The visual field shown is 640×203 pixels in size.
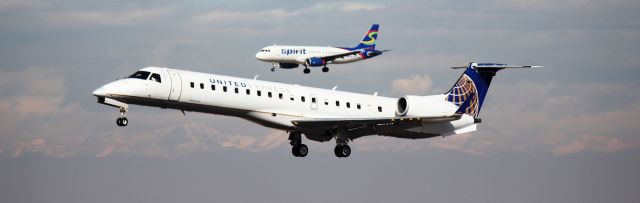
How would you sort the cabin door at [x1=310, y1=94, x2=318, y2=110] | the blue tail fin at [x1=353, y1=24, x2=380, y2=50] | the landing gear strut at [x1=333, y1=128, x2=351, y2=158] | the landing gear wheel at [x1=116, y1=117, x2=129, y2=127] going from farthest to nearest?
the blue tail fin at [x1=353, y1=24, x2=380, y2=50] → the landing gear strut at [x1=333, y1=128, x2=351, y2=158] → the cabin door at [x1=310, y1=94, x2=318, y2=110] → the landing gear wheel at [x1=116, y1=117, x2=129, y2=127]

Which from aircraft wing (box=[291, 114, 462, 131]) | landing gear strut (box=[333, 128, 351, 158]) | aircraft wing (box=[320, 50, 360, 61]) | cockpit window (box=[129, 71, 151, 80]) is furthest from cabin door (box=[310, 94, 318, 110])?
aircraft wing (box=[320, 50, 360, 61])

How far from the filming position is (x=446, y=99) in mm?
60719

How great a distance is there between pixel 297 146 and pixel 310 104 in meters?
2.78

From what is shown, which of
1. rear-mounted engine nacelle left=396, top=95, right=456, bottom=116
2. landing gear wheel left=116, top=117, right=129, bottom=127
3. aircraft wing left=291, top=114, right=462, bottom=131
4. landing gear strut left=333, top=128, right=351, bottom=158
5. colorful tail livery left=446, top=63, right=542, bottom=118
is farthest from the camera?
colorful tail livery left=446, top=63, right=542, bottom=118

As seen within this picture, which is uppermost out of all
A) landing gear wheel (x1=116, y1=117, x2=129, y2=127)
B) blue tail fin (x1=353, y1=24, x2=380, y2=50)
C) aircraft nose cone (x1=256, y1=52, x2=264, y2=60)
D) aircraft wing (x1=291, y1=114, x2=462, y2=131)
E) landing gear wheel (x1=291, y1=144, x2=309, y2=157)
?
blue tail fin (x1=353, y1=24, x2=380, y2=50)

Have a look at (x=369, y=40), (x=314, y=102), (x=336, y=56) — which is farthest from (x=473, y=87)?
(x=369, y=40)

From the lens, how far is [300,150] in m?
56.8

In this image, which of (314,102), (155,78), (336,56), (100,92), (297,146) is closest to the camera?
(100,92)

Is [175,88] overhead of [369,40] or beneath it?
beneath

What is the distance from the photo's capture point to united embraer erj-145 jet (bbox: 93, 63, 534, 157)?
5084 centimetres

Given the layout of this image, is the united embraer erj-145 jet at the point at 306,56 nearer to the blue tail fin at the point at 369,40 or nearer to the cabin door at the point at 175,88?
the blue tail fin at the point at 369,40

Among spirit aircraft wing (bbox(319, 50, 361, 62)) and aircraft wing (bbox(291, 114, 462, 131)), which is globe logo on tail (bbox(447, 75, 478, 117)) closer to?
aircraft wing (bbox(291, 114, 462, 131))

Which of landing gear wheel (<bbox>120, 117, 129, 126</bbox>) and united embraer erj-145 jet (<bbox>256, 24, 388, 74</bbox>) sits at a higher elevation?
united embraer erj-145 jet (<bbox>256, 24, 388, 74</bbox>)

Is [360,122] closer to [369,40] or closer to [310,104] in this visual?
[310,104]
